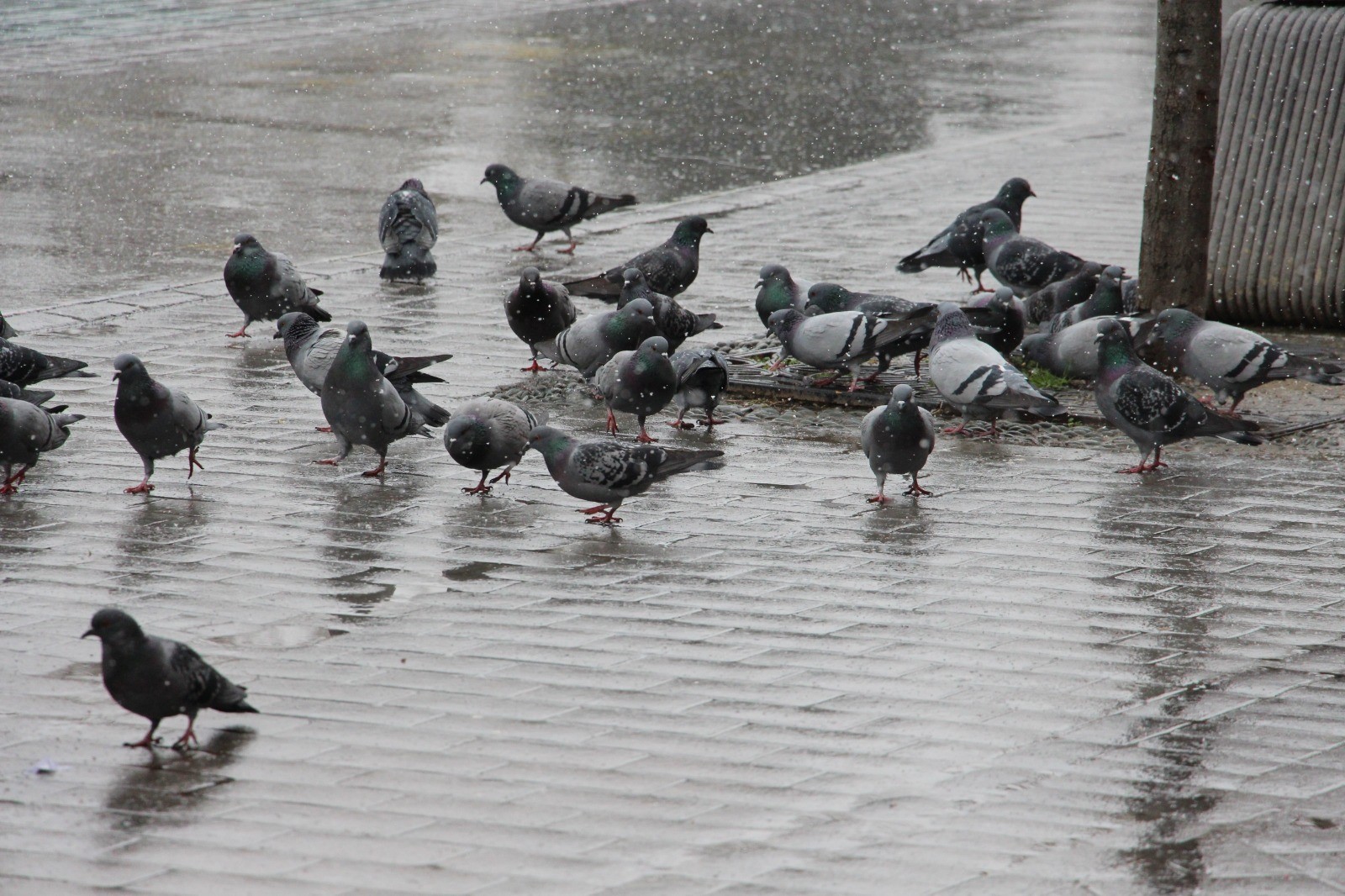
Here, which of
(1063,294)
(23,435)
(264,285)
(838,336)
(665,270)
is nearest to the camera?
(23,435)

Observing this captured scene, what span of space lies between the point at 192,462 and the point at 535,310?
235cm

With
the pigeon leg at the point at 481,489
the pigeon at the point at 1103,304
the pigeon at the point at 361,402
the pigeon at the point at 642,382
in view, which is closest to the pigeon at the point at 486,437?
the pigeon leg at the point at 481,489

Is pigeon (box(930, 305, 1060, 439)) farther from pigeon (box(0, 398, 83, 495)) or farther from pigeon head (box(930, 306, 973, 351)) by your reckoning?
pigeon (box(0, 398, 83, 495))

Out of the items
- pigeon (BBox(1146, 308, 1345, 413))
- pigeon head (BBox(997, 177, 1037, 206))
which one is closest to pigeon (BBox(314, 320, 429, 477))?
pigeon (BBox(1146, 308, 1345, 413))

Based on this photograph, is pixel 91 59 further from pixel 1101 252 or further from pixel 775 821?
pixel 775 821

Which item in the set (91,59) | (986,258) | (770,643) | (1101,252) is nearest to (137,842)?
(770,643)

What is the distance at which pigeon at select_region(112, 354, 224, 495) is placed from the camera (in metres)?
7.09

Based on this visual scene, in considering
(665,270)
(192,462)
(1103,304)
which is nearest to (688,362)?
(665,270)

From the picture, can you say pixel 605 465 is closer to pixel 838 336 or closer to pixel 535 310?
pixel 838 336

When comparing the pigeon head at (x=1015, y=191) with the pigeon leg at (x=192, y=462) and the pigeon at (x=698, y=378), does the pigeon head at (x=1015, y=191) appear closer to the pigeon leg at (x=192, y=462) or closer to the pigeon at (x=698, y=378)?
the pigeon at (x=698, y=378)

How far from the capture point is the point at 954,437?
8.33m

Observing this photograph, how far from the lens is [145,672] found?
475 cm

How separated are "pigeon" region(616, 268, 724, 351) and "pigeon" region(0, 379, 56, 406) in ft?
9.87

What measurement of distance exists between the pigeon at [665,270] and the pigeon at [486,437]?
9.25 ft
